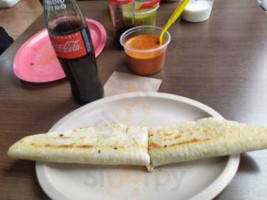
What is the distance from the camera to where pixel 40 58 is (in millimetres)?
887

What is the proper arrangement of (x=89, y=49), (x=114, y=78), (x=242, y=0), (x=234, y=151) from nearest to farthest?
(x=234, y=151)
(x=89, y=49)
(x=114, y=78)
(x=242, y=0)

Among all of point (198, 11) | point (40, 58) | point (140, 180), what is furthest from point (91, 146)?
point (198, 11)

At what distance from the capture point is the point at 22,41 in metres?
0.98

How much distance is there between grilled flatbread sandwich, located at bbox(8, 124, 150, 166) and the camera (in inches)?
20.7

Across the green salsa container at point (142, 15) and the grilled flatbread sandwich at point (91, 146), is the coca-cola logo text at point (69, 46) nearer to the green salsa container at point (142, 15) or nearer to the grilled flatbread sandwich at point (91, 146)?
the grilled flatbread sandwich at point (91, 146)

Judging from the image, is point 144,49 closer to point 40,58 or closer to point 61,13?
point 61,13

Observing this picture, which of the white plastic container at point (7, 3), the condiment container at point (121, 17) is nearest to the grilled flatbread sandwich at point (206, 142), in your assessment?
the condiment container at point (121, 17)

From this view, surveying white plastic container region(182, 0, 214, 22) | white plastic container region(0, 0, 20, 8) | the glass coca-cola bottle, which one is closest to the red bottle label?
the glass coca-cola bottle

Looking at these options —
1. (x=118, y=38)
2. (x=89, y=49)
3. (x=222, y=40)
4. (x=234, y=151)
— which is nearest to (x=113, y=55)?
(x=118, y=38)

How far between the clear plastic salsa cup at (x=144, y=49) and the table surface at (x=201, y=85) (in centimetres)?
4

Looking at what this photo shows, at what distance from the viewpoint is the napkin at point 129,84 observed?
736 millimetres

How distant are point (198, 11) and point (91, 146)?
25.3 inches

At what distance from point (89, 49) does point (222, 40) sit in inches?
18.4

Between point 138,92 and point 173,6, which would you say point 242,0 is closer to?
point 173,6
